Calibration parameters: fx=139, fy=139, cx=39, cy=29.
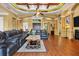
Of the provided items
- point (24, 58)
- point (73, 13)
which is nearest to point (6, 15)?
point (73, 13)

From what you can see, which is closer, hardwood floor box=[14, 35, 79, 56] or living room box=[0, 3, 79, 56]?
hardwood floor box=[14, 35, 79, 56]

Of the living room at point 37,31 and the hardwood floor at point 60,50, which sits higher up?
the living room at point 37,31

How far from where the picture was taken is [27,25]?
18875 mm

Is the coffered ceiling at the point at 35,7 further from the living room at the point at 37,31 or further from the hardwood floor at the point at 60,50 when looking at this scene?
the hardwood floor at the point at 60,50

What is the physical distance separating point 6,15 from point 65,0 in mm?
9480

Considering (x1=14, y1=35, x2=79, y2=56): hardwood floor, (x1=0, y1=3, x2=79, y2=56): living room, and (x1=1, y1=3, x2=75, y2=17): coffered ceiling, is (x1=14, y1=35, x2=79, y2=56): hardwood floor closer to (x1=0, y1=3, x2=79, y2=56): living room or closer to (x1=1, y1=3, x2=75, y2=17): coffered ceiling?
(x1=0, y1=3, x2=79, y2=56): living room

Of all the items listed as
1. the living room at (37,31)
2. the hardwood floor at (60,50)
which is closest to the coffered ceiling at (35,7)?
the living room at (37,31)

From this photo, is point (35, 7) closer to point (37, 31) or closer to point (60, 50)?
point (37, 31)

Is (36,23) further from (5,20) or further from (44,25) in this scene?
(5,20)

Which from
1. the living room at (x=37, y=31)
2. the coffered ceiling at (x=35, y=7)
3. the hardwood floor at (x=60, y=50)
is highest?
the coffered ceiling at (x=35, y=7)

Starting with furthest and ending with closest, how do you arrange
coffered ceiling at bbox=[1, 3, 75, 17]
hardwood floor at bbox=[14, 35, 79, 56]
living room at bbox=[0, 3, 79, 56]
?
coffered ceiling at bbox=[1, 3, 75, 17]
living room at bbox=[0, 3, 79, 56]
hardwood floor at bbox=[14, 35, 79, 56]

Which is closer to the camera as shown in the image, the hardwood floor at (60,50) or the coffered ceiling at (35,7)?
the hardwood floor at (60,50)

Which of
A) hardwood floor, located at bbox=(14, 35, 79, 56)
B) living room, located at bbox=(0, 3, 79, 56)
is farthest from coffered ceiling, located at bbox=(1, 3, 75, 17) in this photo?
hardwood floor, located at bbox=(14, 35, 79, 56)

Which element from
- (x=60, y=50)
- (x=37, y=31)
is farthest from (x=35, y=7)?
(x=60, y=50)
